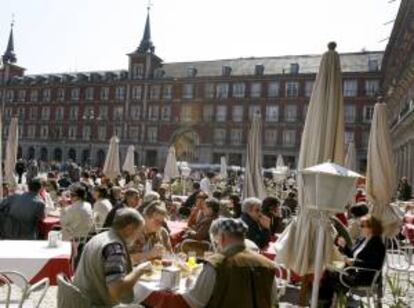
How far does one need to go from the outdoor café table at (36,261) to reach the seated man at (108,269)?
208cm

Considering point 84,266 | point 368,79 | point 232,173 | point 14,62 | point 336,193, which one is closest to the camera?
point 84,266

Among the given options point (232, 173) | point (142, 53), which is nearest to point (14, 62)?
point (142, 53)

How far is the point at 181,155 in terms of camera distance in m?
65.6

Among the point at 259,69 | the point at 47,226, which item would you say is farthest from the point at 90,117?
the point at 47,226

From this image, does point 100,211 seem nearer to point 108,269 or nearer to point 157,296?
point 157,296

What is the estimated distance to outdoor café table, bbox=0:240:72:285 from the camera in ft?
20.0

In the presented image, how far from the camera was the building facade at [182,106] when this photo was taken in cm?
5931

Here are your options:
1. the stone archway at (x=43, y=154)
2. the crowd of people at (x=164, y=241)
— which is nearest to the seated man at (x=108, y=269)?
the crowd of people at (x=164, y=241)

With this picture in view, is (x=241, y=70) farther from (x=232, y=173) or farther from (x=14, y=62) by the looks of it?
(x=14, y=62)

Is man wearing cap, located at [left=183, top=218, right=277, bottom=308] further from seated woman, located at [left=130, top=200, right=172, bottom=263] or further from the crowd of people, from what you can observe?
seated woman, located at [left=130, top=200, right=172, bottom=263]

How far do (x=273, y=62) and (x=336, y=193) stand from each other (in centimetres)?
6063

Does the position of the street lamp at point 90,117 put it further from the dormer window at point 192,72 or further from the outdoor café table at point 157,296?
the outdoor café table at point 157,296

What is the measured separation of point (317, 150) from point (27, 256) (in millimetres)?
3552

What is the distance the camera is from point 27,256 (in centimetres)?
623
